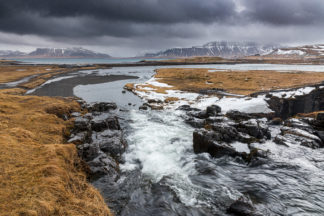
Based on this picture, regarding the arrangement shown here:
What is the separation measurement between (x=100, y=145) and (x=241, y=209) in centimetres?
1265

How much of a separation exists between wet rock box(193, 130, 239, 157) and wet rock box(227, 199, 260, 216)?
7028 mm

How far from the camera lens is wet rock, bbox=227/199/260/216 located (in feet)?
30.9

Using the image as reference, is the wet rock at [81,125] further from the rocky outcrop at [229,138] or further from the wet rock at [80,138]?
the rocky outcrop at [229,138]

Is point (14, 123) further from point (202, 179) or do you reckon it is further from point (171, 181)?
point (202, 179)

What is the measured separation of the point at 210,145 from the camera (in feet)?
56.6

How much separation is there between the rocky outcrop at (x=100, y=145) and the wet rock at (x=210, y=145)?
8054mm

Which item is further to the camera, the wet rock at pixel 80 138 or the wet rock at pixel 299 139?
the wet rock at pixel 299 139

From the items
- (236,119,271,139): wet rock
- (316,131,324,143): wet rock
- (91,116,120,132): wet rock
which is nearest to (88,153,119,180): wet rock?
(91,116,120,132): wet rock

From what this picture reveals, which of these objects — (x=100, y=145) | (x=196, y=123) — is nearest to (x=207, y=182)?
(x=100, y=145)

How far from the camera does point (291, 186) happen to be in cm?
1262

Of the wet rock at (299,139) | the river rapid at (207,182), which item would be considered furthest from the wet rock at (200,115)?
the wet rock at (299,139)

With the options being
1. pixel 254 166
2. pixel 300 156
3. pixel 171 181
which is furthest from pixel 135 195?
pixel 300 156

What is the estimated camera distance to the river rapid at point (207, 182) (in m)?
10.5

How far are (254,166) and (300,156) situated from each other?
5.22m
